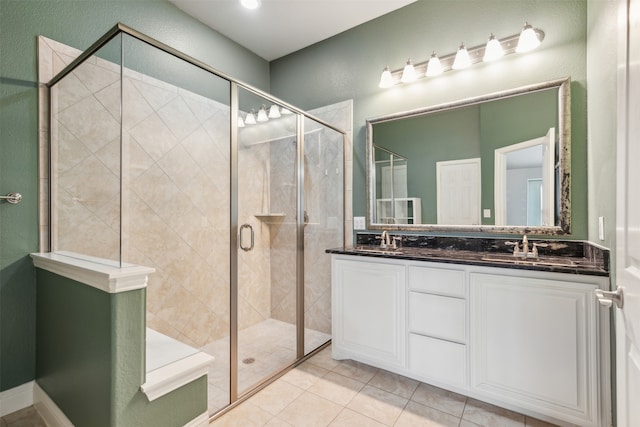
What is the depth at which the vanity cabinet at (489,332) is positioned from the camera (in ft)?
4.83

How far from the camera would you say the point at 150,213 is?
215 centimetres

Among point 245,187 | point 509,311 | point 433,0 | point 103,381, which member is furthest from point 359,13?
point 103,381

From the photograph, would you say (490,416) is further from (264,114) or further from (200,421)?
(264,114)

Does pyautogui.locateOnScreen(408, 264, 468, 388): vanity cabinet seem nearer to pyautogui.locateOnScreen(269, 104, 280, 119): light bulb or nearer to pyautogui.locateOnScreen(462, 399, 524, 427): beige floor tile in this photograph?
pyautogui.locateOnScreen(462, 399, 524, 427): beige floor tile

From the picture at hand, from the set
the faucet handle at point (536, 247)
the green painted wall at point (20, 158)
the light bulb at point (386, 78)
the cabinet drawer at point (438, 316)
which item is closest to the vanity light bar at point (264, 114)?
the light bulb at point (386, 78)

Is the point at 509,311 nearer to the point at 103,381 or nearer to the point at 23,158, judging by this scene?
the point at 103,381

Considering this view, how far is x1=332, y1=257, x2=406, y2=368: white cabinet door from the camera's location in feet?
6.62

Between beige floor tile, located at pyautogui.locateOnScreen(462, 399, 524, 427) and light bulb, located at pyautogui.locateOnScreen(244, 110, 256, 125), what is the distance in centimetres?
229

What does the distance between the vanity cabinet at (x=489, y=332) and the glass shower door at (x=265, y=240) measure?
0.58 meters

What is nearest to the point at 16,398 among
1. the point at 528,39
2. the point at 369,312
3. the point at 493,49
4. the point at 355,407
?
the point at 355,407

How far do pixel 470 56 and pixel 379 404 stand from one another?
2.49m

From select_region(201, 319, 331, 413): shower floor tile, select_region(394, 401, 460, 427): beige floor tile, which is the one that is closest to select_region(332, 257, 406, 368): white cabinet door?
select_region(394, 401, 460, 427): beige floor tile

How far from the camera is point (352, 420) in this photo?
5.48 feet

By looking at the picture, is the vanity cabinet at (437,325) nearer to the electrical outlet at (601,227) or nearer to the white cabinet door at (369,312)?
the white cabinet door at (369,312)
